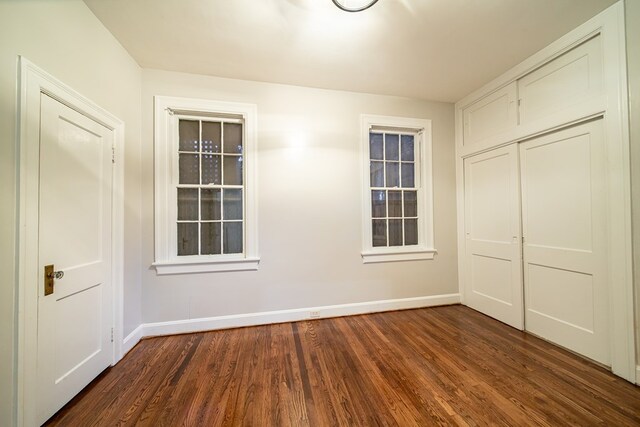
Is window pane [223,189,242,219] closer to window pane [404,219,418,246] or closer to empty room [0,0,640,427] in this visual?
empty room [0,0,640,427]

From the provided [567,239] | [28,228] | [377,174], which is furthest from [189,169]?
[567,239]

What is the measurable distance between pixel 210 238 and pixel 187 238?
242 millimetres

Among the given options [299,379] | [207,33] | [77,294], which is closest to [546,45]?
[207,33]

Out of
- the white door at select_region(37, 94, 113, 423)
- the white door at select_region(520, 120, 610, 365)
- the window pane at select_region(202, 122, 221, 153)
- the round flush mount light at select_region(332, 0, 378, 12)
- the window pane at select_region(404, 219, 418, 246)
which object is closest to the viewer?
the white door at select_region(37, 94, 113, 423)

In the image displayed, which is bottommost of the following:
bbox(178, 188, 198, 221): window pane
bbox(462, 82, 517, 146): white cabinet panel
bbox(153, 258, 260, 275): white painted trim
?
bbox(153, 258, 260, 275): white painted trim

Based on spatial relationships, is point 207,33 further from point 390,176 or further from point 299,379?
point 299,379

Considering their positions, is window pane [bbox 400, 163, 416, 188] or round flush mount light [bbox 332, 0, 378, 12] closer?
round flush mount light [bbox 332, 0, 378, 12]

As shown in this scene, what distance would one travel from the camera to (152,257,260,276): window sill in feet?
7.83

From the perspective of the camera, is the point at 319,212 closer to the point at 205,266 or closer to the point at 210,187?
the point at 210,187

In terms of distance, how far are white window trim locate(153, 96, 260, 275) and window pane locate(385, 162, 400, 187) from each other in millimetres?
1784

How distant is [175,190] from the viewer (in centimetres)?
251

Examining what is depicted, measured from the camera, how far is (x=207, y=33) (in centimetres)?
196

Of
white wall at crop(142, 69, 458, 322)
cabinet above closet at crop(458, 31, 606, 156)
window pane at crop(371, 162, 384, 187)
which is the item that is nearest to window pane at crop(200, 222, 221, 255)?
white wall at crop(142, 69, 458, 322)

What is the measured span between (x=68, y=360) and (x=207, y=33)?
2.72 meters
